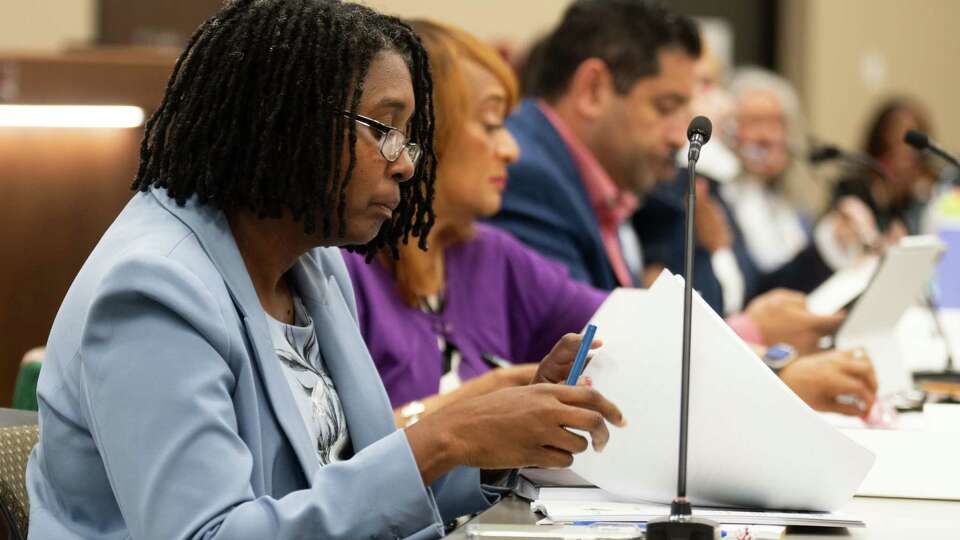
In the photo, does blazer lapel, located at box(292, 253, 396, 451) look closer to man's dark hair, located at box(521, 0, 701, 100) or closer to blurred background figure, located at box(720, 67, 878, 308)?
man's dark hair, located at box(521, 0, 701, 100)

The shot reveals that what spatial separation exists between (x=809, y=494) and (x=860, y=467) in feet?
0.20

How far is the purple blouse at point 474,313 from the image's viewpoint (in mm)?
2191

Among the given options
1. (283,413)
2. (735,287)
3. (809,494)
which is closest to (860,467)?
(809,494)

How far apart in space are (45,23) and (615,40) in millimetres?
2712

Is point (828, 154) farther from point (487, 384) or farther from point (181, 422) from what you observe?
point (181, 422)

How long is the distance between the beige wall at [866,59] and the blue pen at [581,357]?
6995 mm

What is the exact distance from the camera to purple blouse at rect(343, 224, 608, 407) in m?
2.19

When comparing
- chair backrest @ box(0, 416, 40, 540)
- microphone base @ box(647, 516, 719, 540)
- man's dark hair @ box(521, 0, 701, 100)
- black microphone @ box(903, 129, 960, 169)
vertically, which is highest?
man's dark hair @ box(521, 0, 701, 100)

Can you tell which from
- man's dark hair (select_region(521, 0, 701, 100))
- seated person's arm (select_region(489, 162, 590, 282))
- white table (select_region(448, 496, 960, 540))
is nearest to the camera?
white table (select_region(448, 496, 960, 540))

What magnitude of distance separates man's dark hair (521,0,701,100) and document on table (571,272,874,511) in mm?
1961

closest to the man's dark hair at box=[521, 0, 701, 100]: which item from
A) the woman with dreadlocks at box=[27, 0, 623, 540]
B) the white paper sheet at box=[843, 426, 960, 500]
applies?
the white paper sheet at box=[843, 426, 960, 500]

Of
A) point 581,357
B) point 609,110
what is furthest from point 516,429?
point 609,110

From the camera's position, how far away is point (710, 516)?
1.36 m

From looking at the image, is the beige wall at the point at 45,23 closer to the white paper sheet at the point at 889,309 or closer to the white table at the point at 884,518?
the white paper sheet at the point at 889,309
